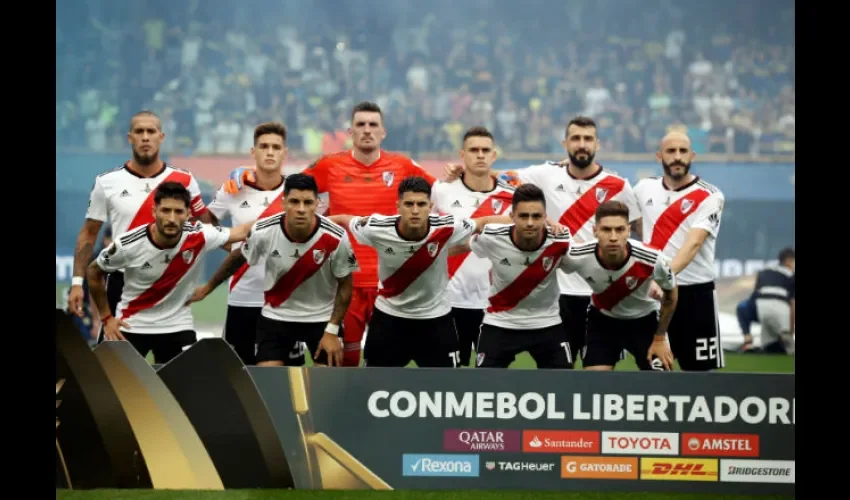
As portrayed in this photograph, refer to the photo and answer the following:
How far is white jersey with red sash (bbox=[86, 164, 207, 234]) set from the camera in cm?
577

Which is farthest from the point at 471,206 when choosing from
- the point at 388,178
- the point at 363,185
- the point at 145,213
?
the point at 145,213

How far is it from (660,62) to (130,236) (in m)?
7.15

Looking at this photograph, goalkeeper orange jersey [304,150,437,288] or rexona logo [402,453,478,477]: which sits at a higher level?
goalkeeper orange jersey [304,150,437,288]

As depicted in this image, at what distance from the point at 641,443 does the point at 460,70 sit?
637 centimetres

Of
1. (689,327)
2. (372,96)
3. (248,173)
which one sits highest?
(372,96)

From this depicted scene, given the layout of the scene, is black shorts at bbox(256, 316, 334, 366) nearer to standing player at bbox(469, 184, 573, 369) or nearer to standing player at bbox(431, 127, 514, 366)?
standing player at bbox(431, 127, 514, 366)

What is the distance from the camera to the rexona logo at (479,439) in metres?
4.99

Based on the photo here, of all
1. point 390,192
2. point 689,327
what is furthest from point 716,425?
point 390,192

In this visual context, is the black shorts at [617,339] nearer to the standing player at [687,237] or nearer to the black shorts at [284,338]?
the standing player at [687,237]

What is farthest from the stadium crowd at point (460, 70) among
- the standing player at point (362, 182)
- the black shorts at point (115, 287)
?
the standing player at point (362, 182)

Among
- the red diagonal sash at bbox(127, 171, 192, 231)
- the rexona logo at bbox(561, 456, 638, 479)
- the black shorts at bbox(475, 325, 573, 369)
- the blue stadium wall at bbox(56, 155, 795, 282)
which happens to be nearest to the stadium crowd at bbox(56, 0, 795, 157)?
the blue stadium wall at bbox(56, 155, 795, 282)

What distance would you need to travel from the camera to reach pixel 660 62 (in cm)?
1080

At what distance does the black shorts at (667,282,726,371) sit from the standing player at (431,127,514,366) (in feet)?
4.00
